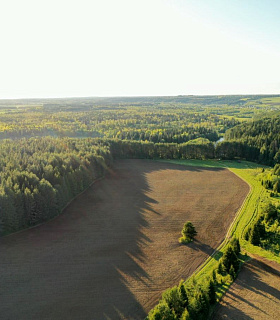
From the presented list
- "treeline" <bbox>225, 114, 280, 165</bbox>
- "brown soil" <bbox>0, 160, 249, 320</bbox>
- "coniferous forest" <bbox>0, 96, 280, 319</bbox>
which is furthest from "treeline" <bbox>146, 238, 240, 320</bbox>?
"treeline" <bbox>225, 114, 280, 165</bbox>

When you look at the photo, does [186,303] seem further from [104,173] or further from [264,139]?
[264,139]

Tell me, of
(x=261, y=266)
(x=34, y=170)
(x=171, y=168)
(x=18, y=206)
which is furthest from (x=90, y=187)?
(x=261, y=266)

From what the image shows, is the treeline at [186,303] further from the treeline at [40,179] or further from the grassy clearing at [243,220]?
the treeline at [40,179]

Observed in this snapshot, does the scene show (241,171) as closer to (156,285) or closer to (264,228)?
(264,228)

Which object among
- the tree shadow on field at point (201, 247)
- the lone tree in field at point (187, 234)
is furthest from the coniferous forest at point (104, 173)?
the lone tree in field at point (187, 234)

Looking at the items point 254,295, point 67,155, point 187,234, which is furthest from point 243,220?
point 67,155

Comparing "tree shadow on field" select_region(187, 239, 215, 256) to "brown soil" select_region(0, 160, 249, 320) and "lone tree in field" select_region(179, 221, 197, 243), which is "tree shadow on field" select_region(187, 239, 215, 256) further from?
"lone tree in field" select_region(179, 221, 197, 243)
